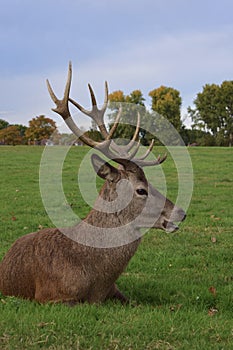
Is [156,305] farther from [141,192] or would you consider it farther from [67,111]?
[67,111]

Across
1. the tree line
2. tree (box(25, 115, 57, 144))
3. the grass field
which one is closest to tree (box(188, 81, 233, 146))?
the tree line

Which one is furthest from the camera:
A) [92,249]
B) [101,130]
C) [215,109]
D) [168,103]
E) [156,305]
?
[215,109]

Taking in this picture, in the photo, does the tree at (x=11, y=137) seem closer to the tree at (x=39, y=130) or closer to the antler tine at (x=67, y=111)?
the tree at (x=39, y=130)

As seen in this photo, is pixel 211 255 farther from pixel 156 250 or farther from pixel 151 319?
pixel 151 319

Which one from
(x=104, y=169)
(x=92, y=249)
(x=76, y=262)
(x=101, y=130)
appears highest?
(x=101, y=130)

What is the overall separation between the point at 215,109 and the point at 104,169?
81.0 m

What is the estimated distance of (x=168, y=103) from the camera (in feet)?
250

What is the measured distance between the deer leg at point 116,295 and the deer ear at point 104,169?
1.20 m

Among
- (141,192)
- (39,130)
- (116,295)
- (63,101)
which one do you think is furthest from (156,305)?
(39,130)

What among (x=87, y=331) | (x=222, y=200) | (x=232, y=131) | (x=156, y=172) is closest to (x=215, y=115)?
(x=232, y=131)

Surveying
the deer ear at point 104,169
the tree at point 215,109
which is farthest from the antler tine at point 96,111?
the tree at point 215,109

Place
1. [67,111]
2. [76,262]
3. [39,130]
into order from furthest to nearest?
[39,130], [67,111], [76,262]

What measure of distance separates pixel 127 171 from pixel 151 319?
164cm

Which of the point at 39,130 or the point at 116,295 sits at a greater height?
the point at 39,130
